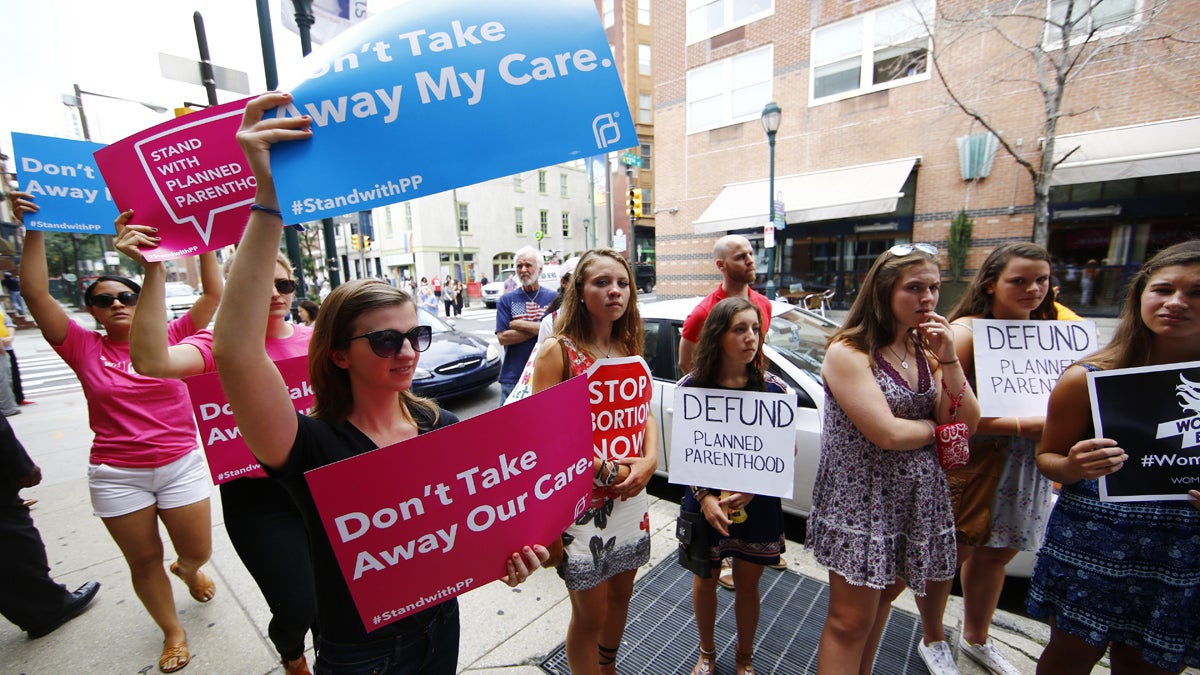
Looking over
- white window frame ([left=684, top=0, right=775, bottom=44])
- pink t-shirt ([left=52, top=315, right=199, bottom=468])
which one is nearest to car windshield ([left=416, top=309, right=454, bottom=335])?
pink t-shirt ([left=52, top=315, right=199, bottom=468])

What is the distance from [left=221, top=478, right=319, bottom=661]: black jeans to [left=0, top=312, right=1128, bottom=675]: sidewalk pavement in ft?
2.52

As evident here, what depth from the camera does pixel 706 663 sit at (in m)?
2.36

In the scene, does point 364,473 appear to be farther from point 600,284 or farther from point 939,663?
point 939,663

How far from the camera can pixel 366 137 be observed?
4.38 feet

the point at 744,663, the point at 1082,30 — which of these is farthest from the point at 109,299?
the point at 1082,30

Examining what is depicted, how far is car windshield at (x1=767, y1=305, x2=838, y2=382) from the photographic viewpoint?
3.69m

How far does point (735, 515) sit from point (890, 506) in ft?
1.99

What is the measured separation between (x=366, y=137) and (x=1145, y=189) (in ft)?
55.2

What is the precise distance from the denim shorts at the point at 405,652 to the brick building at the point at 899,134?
44.4 ft

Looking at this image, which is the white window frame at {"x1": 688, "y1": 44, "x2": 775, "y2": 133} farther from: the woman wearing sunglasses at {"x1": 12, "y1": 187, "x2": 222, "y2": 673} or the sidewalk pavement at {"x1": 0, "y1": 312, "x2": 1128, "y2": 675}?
the woman wearing sunglasses at {"x1": 12, "y1": 187, "x2": 222, "y2": 673}

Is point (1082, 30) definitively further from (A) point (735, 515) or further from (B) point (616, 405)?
(B) point (616, 405)

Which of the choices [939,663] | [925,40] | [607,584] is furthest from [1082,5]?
[607,584]

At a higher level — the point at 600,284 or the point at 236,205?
the point at 236,205

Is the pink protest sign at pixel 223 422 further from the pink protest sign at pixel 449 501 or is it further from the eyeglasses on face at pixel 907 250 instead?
the eyeglasses on face at pixel 907 250
